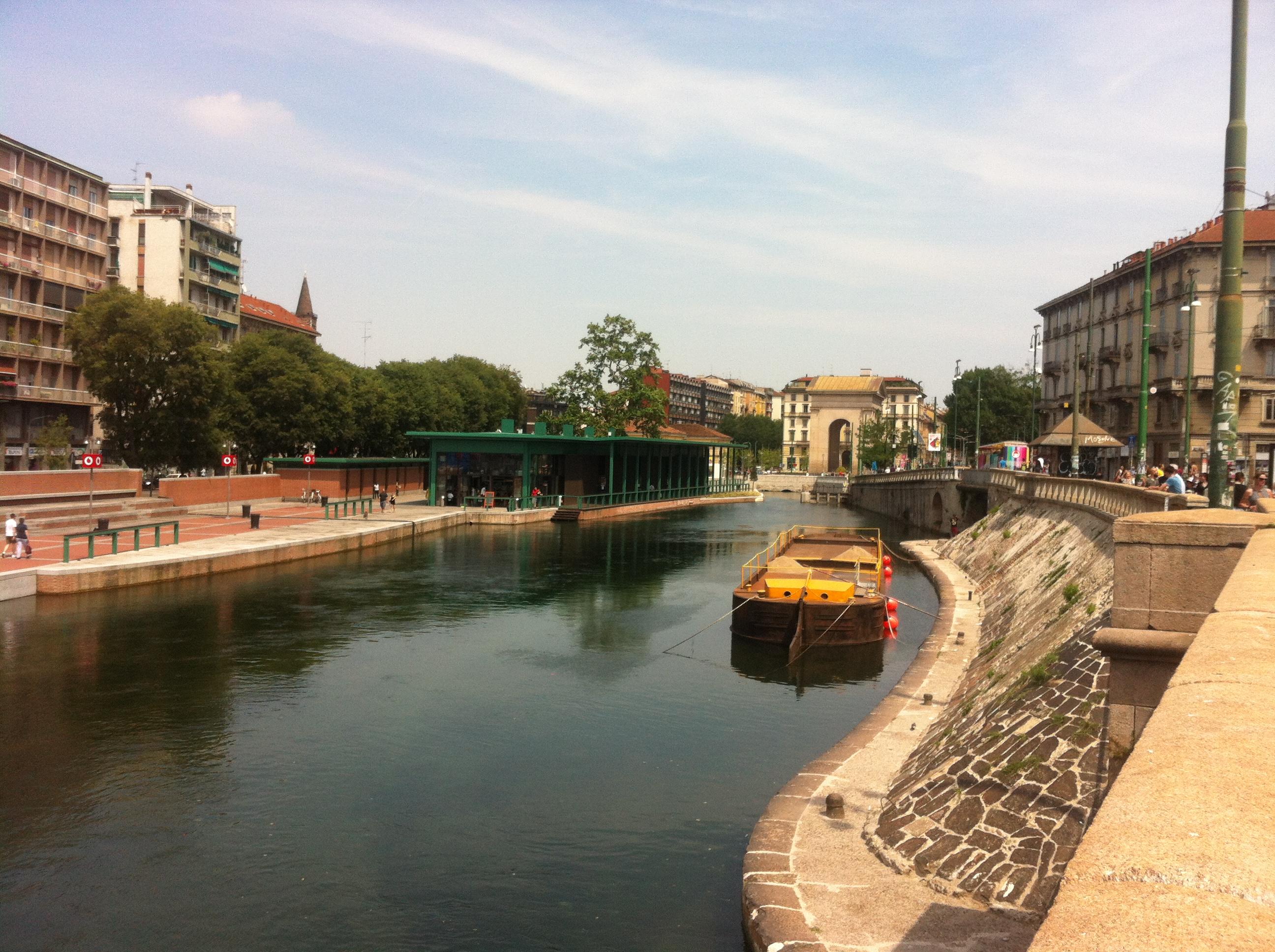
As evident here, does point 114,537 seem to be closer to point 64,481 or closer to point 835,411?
point 64,481

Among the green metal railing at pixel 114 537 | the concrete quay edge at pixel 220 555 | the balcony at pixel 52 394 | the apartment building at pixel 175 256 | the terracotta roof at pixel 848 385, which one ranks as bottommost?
the concrete quay edge at pixel 220 555

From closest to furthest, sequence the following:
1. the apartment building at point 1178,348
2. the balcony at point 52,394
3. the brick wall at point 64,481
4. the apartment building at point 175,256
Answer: the brick wall at point 64,481 → the apartment building at point 1178,348 → the balcony at point 52,394 → the apartment building at point 175,256

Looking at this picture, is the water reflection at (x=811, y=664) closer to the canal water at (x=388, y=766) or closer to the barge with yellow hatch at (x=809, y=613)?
the canal water at (x=388, y=766)

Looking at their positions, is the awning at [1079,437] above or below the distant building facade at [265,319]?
below

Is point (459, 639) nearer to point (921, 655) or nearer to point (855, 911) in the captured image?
point (921, 655)

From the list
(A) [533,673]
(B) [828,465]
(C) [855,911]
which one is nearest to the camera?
(C) [855,911]

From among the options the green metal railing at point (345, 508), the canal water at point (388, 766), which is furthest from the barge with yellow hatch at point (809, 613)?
the green metal railing at point (345, 508)

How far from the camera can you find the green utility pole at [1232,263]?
1196 centimetres

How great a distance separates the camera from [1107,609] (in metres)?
17.4

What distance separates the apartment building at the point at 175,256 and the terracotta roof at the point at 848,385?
8139 centimetres

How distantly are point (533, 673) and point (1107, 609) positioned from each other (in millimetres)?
13145

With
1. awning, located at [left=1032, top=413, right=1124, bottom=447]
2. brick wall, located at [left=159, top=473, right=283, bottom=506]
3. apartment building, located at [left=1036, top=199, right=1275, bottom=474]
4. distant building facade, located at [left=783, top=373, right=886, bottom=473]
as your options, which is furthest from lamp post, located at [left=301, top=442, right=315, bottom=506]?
distant building facade, located at [left=783, top=373, right=886, bottom=473]

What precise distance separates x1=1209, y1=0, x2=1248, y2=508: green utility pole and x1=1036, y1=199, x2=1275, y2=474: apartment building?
48.3 meters

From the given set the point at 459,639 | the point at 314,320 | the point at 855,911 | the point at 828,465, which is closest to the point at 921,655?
the point at 459,639
